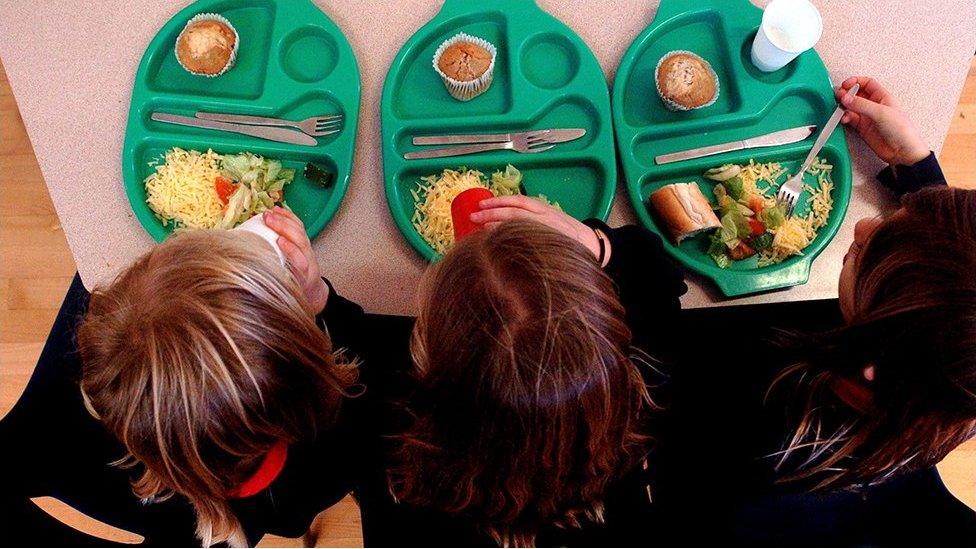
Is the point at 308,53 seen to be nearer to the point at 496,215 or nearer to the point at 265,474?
the point at 496,215

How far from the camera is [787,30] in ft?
3.77

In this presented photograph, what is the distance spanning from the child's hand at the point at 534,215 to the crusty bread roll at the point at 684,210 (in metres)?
0.13

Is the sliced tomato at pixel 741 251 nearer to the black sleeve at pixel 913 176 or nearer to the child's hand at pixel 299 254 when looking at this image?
the black sleeve at pixel 913 176

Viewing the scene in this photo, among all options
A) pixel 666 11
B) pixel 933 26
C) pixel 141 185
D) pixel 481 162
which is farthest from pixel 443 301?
pixel 933 26

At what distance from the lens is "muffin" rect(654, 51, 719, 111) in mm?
1136

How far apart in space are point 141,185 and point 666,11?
1083 millimetres

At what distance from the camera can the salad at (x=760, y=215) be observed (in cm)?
110

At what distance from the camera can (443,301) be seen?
0.79m

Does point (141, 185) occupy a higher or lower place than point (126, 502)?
higher

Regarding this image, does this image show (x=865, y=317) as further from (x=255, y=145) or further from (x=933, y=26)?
(x=255, y=145)

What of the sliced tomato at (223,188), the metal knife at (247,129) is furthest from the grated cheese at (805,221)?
the sliced tomato at (223,188)

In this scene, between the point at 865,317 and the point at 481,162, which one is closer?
the point at 865,317

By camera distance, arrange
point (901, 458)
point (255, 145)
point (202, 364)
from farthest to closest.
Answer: point (255, 145), point (901, 458), point (202, 364)

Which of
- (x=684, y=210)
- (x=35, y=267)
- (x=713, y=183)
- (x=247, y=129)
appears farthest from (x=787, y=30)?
(x=35, y=267)
